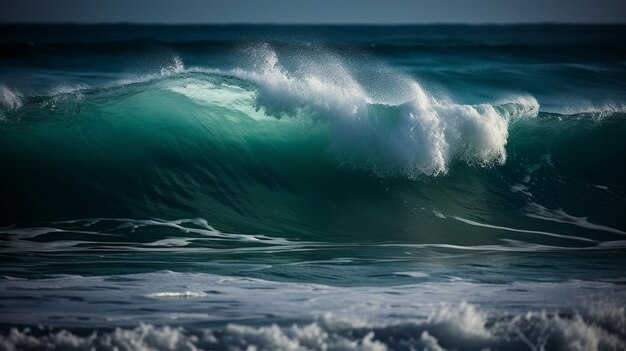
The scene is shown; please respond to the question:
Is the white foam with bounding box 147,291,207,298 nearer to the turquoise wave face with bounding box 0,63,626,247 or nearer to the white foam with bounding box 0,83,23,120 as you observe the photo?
the turquoise wave face with bounding box 0,63,626,247

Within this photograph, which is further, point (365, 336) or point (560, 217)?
point (560, 217)

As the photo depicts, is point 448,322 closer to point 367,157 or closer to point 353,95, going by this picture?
point 367,157

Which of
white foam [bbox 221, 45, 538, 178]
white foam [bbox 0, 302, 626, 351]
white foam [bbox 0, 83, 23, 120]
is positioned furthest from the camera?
white foam [bbox 0, 83, 23, 120]

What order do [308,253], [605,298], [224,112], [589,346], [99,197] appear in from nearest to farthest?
[589,346] → [605,298] → [308,253] → [99,197] → [224,112]

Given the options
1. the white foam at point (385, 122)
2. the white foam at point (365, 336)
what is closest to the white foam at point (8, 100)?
the white foam at point (385, 122)

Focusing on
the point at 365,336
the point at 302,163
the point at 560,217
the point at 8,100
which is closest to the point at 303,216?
the point at 302,163

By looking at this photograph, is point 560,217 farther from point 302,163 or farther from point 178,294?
point 178,294

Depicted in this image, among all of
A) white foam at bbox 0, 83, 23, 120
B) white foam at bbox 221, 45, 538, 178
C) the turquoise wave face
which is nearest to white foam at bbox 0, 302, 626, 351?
the turquoise wave face

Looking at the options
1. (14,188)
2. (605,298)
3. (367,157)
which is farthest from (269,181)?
(605,298)
